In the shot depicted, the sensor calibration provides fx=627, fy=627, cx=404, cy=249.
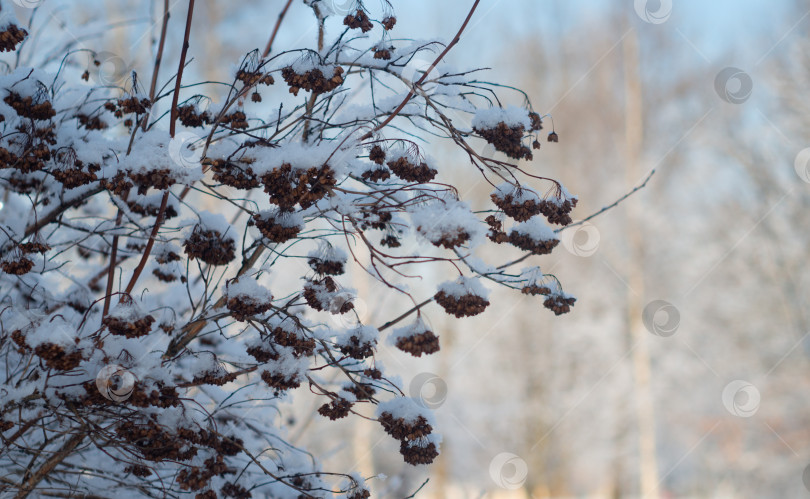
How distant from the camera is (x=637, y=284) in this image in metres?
10.4

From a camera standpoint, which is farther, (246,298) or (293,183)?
(246,298)

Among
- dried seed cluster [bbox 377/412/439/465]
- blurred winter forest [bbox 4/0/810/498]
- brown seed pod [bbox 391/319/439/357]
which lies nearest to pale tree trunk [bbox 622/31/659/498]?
blurred winter forest [bbox 4/0/810/498]

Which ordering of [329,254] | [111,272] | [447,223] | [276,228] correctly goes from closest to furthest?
1. [447,223]
2. [276,228]
3. [111,272]
4. [329,254]

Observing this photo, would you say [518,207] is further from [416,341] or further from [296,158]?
[296,158]

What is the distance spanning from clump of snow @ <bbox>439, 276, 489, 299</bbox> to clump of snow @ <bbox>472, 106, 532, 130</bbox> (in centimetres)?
35

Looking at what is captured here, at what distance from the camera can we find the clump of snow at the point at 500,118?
1420 millimetres

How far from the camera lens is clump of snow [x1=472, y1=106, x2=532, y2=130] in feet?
4.66

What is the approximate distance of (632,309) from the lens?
10.5 m

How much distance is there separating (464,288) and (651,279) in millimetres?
11168

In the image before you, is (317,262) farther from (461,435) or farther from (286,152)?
(461,435)

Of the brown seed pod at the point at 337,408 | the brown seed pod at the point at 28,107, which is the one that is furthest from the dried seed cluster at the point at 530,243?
the brown seed pod at the point at 28,107

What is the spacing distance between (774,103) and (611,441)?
264 inches

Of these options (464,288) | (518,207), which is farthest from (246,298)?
(518,207)

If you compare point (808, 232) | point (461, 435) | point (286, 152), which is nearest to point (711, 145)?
point (808, 232)
